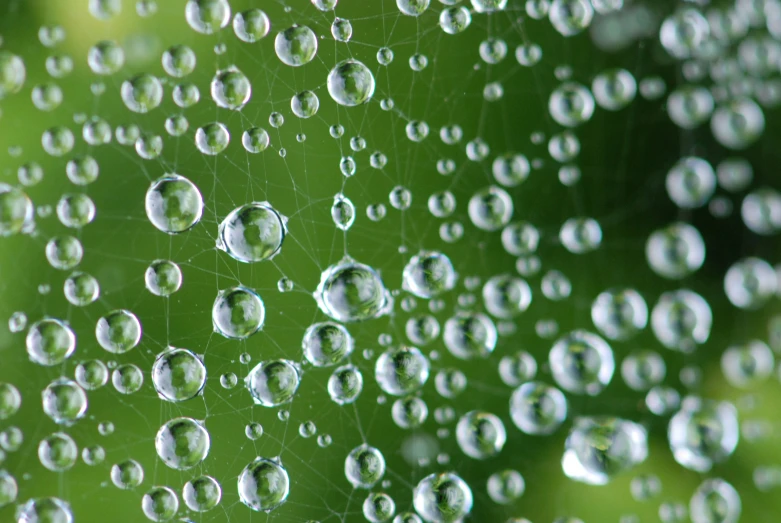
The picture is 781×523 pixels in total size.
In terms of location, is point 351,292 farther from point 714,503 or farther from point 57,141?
point 714,503

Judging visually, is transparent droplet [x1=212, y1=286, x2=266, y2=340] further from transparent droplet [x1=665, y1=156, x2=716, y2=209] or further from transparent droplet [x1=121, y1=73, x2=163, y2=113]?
transparent droplet [x1=665, y1=156, x2=716, y2=209]

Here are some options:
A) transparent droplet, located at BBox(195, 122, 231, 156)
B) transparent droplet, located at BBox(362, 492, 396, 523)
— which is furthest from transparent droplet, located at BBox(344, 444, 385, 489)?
transparent droplet, located at BBox(195, 122, 231, 156)

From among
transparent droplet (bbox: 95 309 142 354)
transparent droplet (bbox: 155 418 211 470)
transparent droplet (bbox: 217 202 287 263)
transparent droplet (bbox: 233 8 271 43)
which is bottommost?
transparent droplet (bbox: 155 418 211 470)

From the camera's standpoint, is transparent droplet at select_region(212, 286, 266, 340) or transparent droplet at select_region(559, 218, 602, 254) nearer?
transparent droplet at select_region(212, 286, 266, 340)

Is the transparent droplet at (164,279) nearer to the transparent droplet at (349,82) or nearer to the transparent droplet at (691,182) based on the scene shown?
the transparent droplet at (349,82)

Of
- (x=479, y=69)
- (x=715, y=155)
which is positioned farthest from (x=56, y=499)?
(x=715, y=155)

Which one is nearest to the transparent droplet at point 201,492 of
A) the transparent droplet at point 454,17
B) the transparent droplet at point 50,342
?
the transparent droplet at point 50,342

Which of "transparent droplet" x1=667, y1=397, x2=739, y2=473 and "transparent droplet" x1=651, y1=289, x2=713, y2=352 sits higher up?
"transparent droplet" x1=651, y1=289, x2=713, y2=352

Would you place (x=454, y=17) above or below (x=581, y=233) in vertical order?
above

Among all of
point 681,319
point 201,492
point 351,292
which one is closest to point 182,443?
point 201,492
